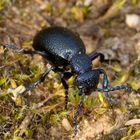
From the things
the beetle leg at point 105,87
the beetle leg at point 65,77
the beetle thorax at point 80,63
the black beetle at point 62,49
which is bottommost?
the beetle leg at point 105,87

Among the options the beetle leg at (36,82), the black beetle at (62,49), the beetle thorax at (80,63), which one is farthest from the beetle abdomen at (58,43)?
the beetle leg at (36,82)

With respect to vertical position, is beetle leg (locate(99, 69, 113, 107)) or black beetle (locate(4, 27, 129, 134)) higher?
black beetle (locate(4, 27, 129, 134))

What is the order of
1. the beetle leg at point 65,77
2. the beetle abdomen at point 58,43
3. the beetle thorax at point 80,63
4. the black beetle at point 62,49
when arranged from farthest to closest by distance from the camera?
1. the beetle abdomen at point 58,43
2. the black beetle at point 62,49
3. the beetle thorax at point 80,63
4. the beetle leg at point 65,77

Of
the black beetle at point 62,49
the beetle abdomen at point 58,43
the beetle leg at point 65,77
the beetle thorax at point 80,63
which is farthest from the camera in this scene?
the beetle abdomen at point 58,43

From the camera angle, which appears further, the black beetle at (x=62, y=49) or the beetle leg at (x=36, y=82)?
the black beetle at (x=62, y=49)

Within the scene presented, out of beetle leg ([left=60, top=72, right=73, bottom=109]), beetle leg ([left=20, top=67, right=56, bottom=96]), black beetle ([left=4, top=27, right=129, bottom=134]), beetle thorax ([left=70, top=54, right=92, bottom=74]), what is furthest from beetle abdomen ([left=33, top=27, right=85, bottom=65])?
beetle leg ([left=20, top=67, right=56, bottom=96])

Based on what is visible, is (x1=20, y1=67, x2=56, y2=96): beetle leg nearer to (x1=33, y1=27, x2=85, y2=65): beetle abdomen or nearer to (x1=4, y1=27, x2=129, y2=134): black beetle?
(x1=4, y1=27, x2=129, y2=134): black beetle

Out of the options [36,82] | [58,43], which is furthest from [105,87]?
[58,43]

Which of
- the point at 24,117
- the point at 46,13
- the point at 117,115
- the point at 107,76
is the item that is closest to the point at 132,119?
the point at 117,115

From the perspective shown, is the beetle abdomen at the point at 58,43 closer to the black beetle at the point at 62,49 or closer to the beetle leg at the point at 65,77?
the black beetle at the point at 62,49

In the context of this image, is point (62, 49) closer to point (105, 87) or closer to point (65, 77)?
point (65, 77)

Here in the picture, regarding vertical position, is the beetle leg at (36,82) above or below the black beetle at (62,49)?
below

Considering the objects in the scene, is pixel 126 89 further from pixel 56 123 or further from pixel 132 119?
pixel 56 123
